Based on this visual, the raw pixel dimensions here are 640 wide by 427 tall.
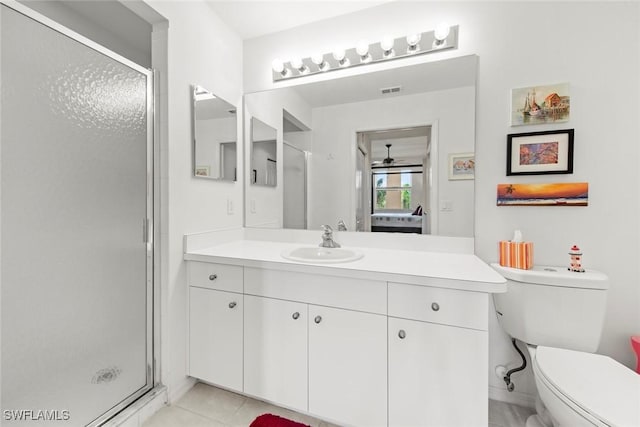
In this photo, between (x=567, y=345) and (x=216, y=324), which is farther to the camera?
(x=216, y=324)

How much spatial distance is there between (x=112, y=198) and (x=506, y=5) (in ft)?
7.54

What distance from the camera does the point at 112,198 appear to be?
1.32 meters

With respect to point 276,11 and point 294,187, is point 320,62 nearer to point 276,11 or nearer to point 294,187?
point 276,11

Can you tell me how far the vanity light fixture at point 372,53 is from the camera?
5.21 ft

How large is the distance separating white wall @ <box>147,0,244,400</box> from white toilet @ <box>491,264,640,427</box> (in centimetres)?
175

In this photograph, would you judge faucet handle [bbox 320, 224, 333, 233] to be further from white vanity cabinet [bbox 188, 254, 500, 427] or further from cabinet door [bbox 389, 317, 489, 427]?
cabinet door [bbox 389, 317, 489, 427]

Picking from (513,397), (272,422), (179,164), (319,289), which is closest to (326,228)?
(319,289)

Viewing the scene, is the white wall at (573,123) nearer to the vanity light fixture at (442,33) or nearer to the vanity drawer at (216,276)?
the vanity light fixture at (442,33)

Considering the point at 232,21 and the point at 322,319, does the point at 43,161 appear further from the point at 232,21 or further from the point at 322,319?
the point at 232,21

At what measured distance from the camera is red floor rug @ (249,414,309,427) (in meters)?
1.33

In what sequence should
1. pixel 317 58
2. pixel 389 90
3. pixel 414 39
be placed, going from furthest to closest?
1. pixel 317 58
2. pixel 389 90
3. pixel 414 39

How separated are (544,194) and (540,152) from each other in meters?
0.22

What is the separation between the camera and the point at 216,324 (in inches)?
60.1

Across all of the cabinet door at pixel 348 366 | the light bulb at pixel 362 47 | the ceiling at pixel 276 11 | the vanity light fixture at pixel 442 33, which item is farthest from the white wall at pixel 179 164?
the vanity light fixture at pixel 442 33
